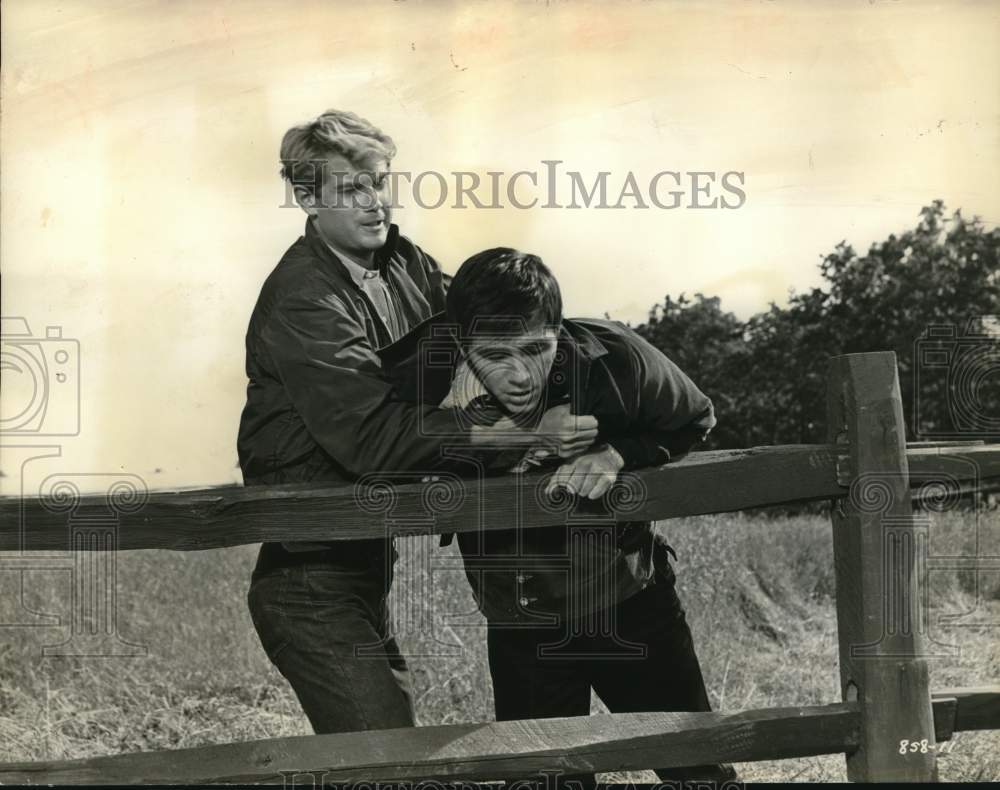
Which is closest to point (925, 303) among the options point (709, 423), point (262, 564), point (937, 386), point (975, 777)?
point (937, 386)

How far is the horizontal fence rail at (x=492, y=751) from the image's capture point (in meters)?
2.64

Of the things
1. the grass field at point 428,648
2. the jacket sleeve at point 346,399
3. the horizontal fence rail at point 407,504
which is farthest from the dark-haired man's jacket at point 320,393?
the grass field at point 428,648

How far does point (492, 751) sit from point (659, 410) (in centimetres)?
94

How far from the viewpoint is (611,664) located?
9.82 ft

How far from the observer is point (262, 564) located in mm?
2945

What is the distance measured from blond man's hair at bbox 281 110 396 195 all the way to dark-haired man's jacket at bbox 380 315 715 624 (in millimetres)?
542

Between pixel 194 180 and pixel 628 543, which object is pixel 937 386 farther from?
pixel 628 543

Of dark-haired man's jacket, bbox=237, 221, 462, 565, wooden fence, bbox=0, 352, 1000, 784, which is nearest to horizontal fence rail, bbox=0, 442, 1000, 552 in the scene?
wooden fence, bbox=0, 352, 1000, 784

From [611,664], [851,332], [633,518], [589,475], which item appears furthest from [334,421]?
[851,332]

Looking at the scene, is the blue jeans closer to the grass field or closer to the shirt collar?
the shirt collar

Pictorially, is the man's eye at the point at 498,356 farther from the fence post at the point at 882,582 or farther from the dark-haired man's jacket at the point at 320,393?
the fence post at the point at 882,582

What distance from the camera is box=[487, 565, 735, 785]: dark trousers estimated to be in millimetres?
2908

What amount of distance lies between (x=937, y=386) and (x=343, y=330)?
7.54 meters

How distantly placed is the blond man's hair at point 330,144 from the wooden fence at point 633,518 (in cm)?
90
